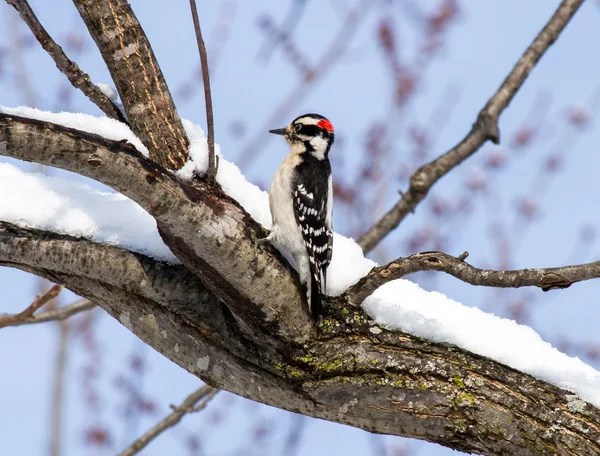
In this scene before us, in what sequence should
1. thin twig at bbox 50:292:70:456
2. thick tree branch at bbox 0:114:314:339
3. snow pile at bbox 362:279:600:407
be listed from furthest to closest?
1. thin twig at bbox 50:292:70:456
2. snow pile at bbox 362:279:600:407
3. thick tree branch at bbox 0:114:314:339

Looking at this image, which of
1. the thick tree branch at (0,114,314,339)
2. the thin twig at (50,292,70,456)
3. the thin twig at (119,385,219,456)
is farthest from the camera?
the thin twig at (50,292,70,456)

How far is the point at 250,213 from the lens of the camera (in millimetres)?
3861

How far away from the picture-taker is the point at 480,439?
10.3 ft

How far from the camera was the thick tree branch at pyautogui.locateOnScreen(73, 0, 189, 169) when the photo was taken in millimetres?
3473

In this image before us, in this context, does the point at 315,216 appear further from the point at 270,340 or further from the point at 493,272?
the point at 493,272

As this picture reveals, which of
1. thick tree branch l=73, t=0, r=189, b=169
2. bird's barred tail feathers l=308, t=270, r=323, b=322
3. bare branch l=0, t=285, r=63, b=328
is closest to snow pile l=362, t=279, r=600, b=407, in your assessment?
bird's barred tail feathers l=308, t=270, r=323, b=322

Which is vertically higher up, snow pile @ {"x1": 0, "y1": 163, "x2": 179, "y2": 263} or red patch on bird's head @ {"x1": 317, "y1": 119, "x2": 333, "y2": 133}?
red patch on bird's head @ {"x1": 317, "y1": 119, "x2": 333, "y2": 133}

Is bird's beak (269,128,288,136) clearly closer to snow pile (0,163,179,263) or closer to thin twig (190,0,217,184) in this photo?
snow pile (0,163,179,263)

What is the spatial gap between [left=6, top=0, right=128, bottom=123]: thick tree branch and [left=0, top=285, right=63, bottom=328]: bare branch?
122cm

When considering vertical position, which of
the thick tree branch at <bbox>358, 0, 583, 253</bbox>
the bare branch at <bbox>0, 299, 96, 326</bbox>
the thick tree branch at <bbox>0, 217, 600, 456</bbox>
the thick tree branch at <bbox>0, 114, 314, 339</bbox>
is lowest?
the thick tree branch at <bbox>0, 217, 600, 456</bbox>

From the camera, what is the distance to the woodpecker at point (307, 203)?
12.0ft

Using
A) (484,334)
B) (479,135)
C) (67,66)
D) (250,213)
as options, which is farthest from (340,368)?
(479,135)

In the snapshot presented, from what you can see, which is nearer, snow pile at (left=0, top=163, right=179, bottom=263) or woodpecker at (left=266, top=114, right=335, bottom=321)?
snow pile at (left=0, top=163, right=179, bottom=263)

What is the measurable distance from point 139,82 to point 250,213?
0.94 m
